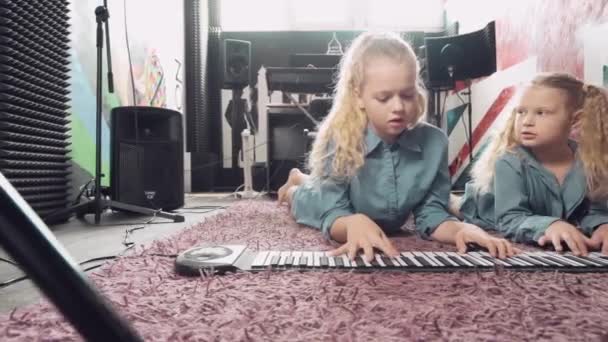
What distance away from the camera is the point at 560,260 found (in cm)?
82

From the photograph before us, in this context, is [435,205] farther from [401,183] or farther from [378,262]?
[378,262]

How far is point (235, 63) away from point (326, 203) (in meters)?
2.34

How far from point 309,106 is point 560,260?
87.8 inches

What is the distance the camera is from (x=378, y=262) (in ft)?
2.59

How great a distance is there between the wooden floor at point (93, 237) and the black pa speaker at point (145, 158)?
11cm

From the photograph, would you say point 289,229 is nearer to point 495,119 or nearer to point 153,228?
point 153,228

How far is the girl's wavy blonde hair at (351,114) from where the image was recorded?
3.35ft

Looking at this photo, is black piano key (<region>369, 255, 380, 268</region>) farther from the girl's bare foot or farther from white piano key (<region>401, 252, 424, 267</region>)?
the girl's bare foot

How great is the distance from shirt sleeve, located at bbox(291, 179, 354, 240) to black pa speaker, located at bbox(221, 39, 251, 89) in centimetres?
208

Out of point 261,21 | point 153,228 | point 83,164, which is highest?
point 261,21

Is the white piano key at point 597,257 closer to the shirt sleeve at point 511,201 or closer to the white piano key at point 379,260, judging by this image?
the shirt sleeve at point 511,201

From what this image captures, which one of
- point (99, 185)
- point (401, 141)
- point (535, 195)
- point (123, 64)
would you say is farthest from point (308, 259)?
point (123, 64)

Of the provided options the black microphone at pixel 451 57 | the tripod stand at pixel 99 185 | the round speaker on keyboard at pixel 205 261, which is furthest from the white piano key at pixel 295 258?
the black microphone at pixel 451 57

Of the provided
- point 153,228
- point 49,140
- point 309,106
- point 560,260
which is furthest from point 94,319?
A: point 309,106
